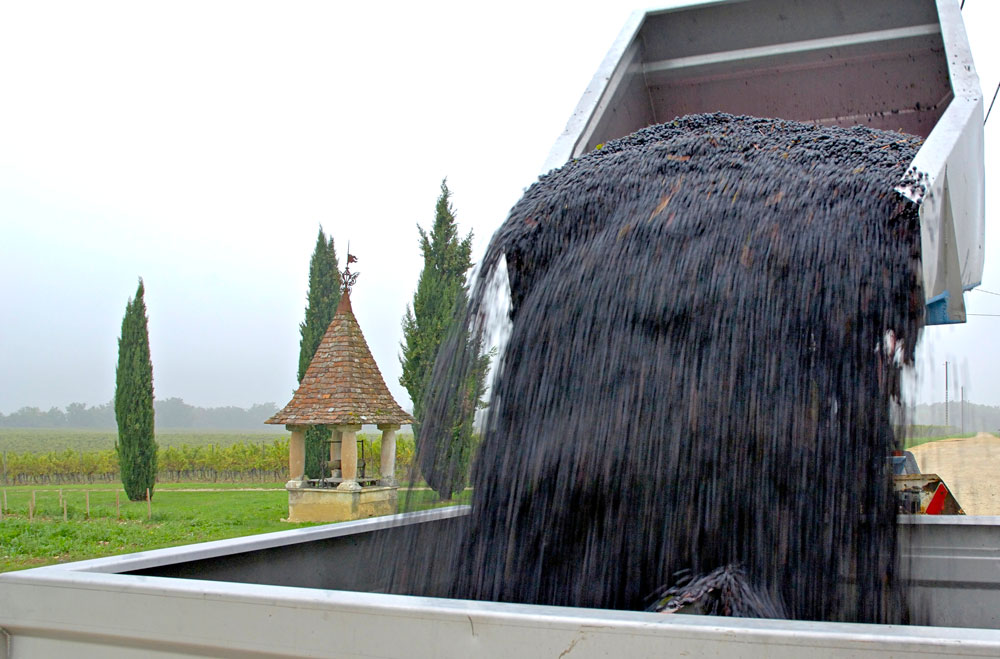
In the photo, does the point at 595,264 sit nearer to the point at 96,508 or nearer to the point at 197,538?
the point at 197,538

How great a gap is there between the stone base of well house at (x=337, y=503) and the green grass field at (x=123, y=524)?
0.32 m

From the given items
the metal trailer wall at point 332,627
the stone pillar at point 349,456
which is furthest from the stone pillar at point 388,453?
the metal trailer wall at point 332,627

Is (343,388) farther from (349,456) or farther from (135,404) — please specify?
(135,404)

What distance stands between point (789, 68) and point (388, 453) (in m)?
10.6

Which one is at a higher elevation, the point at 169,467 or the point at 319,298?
the point at 319,298

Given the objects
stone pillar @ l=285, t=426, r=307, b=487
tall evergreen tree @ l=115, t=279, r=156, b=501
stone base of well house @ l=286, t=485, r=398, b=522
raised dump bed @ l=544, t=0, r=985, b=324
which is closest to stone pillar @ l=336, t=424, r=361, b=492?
stone base of well house @ l=286, t=485, r=398, b=522

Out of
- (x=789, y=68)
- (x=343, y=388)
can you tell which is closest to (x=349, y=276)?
(x=343, y=388)

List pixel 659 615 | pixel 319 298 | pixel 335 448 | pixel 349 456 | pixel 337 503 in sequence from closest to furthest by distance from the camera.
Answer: pixel 659 615 → pixel 337 503 → pixel 349 456 → pixel 335 448 → pixel 319 298

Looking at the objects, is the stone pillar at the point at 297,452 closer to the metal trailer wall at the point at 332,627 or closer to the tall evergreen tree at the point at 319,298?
the tall evergreen tree at the point at 319,298

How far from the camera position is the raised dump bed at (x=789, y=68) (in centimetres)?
300

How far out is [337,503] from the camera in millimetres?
11961

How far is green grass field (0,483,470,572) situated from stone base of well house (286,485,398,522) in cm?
32

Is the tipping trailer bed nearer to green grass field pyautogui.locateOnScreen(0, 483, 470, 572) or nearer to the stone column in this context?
green grass field pyautogui.locateOnScreen(0, 483, 470, 572)

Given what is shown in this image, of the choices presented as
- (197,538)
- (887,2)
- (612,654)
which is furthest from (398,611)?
(197,538)
